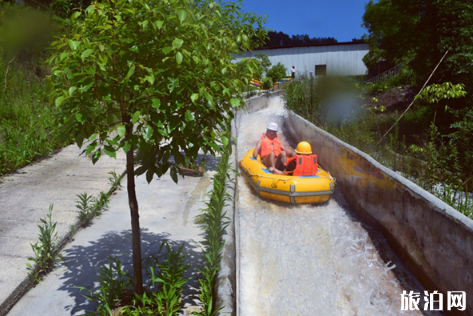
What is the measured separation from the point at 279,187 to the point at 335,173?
69.8 inches

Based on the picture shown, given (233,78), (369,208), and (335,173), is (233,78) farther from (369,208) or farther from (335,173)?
(335,173)

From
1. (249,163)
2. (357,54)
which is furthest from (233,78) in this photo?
(357,54)

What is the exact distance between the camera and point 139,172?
9.16 ft

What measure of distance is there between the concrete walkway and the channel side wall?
263 centimetres

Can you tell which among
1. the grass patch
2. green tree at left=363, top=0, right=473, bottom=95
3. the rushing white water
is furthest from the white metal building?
the rushing white water

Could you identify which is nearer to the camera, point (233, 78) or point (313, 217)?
point (233, 78)

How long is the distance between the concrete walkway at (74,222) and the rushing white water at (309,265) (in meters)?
0.88

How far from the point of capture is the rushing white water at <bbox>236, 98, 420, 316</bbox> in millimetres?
4324

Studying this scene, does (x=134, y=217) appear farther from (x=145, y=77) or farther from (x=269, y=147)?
(x=269, y=147)

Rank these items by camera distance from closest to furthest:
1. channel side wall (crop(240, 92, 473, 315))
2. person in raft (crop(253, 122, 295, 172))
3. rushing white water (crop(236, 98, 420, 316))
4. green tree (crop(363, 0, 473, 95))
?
channel side wall (crop(240, 92, 473, 315)), rushing white water (crop(236, 98, 420, 316)), person in raft (crop(253, 122, 295, 172)), green tree (crop(363, 0, 473, 95))

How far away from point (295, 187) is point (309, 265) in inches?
70.1

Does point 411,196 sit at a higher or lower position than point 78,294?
higher

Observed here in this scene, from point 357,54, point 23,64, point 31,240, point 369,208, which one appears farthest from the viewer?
point 357,54

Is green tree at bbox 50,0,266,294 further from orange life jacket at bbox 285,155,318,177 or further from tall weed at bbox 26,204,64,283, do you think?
orange life jacket at bbox 285,155,318,177
